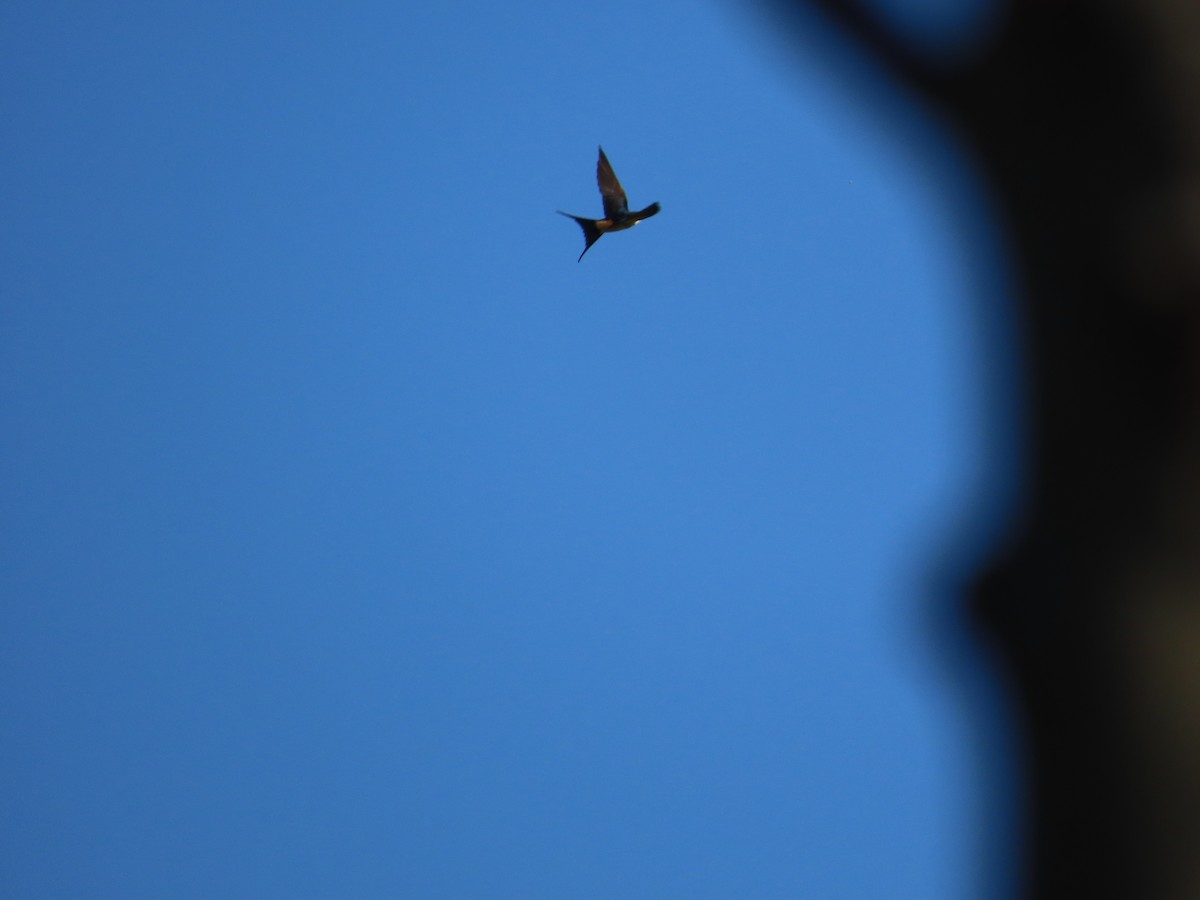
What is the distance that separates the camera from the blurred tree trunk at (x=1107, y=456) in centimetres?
125

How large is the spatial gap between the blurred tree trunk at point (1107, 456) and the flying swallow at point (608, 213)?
9351 mm

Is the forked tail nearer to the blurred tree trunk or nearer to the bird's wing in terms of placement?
the bird's wing

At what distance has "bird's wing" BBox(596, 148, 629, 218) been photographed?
11.3m

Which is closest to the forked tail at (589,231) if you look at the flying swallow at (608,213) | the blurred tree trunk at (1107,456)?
the flying swallow at (608,213)

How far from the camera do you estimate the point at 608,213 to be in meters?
11.3

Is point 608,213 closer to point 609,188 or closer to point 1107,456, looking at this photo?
point 609,188

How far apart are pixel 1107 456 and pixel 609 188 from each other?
1046 centimetres

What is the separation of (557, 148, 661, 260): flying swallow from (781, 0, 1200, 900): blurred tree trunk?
935 cm

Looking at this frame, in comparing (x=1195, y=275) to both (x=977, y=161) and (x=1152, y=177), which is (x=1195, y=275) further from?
(x=977, y=161)

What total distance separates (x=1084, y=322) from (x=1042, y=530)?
0.78 feet

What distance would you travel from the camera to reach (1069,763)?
1.28 metres

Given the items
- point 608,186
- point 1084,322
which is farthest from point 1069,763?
point 608,186

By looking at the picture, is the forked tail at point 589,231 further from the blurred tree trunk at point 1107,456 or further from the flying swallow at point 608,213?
the blurred tree trunk at point 1107,456

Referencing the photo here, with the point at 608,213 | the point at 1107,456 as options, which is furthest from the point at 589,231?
the point at 1107,456
